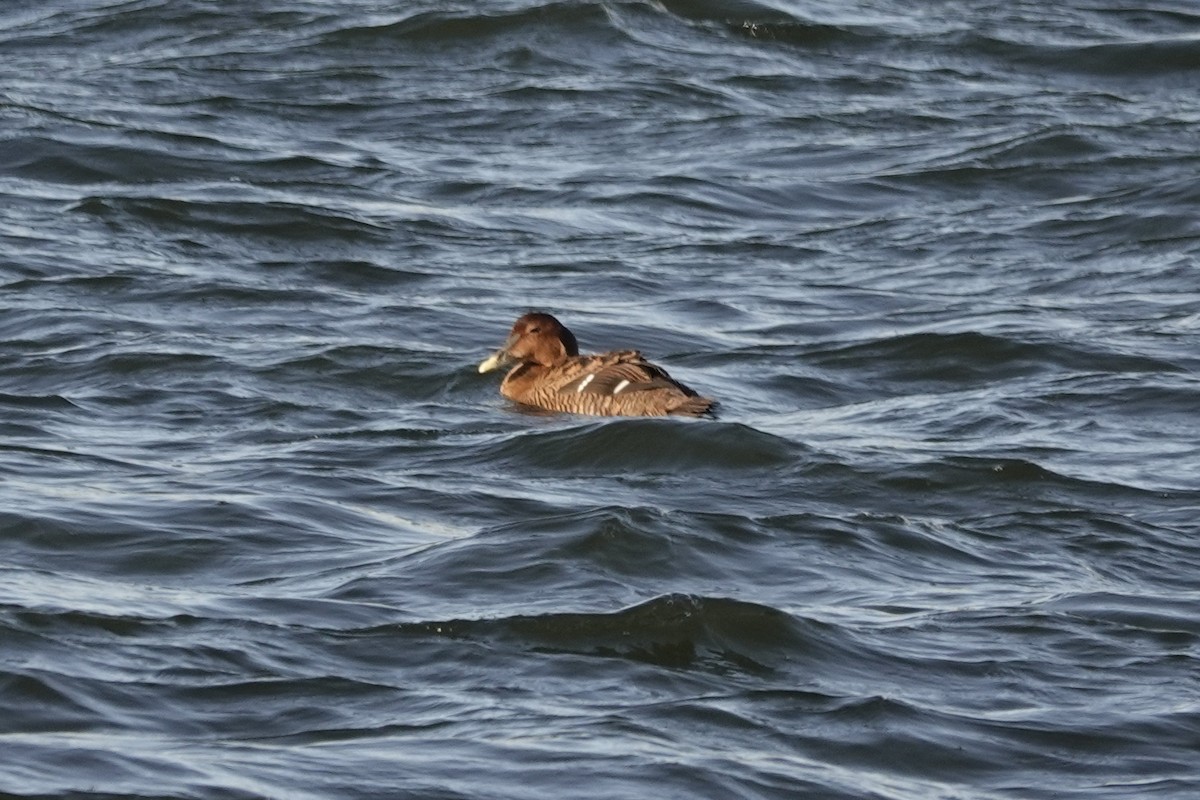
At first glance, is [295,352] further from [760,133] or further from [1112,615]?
[760,133]

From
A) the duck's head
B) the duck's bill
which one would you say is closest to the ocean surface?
the duck's bill

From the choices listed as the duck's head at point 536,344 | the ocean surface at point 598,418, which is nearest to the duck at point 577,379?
the duck's head at point 536,344

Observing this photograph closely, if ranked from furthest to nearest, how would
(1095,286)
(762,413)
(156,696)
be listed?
(1095,286) → (762,413) → (156,696)

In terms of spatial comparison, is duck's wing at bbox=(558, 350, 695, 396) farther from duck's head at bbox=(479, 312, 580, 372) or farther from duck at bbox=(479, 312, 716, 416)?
duck's head at bbox=(479, 312, 580, 372)

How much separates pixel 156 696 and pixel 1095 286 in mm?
8495

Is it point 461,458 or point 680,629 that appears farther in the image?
point 461,458

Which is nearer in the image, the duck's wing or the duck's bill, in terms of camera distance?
the duck's wing

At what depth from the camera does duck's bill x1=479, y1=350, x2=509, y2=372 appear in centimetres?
1213

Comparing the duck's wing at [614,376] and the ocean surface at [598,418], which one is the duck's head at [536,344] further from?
the ocean surface at [598,418]

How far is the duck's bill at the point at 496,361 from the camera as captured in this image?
1213cm

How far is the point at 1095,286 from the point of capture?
14383mm

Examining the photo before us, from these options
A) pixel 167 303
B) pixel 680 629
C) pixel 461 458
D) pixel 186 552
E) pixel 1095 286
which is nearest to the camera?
pixel 680 629

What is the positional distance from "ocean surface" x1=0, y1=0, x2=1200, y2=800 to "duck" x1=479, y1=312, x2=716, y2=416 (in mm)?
229

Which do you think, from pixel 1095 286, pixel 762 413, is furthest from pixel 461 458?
pixel 1095 286
